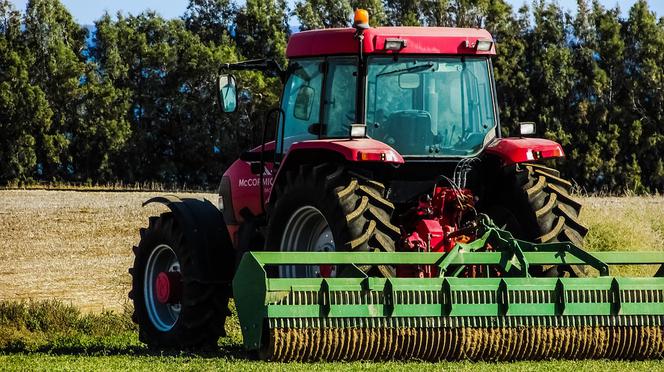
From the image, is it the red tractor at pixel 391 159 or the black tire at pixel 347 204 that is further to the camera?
the red tractor at pixel 391 159

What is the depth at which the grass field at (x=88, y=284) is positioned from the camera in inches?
346

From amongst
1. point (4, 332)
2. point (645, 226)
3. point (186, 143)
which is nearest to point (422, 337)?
point (4, 332)

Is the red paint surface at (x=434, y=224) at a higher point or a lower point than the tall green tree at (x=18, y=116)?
lower

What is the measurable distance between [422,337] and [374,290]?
1.63 feet

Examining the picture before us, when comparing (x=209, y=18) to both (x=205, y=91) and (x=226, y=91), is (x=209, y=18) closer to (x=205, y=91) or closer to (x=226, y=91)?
(x=205, y=91)

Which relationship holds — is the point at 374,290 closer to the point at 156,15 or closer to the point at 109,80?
the point at 109,80

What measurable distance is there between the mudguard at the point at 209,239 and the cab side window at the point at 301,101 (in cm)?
97

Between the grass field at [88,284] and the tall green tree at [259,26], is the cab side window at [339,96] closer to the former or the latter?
the grass field at [88,284]

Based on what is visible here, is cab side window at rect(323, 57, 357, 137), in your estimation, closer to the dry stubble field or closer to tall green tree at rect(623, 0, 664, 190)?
the dry stubble field

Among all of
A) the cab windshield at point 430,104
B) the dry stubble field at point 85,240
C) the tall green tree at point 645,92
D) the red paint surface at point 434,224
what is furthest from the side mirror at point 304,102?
the tall green tree at point 645,92

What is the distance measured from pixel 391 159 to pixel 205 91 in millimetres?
51916

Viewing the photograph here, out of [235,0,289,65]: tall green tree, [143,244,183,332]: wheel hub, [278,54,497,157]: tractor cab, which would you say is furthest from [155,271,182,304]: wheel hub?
[235,0,289,65]: tall green tree

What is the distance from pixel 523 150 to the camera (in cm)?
951

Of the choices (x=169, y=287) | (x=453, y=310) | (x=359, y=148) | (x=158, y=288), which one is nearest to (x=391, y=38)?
(x=359, y=148)
